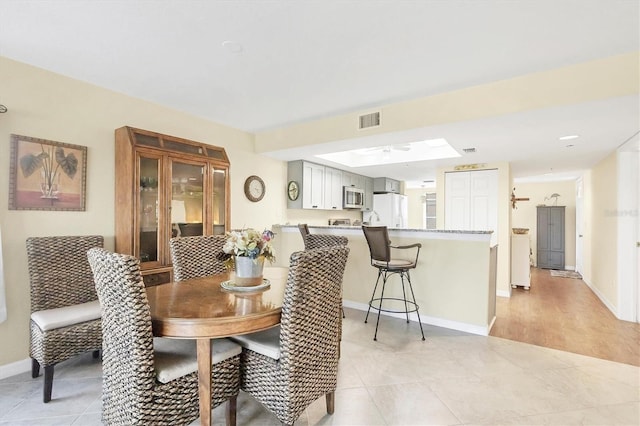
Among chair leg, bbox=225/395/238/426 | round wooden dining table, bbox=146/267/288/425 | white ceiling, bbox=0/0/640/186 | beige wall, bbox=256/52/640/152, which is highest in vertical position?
white ceiling, bbox=0/0/640/186

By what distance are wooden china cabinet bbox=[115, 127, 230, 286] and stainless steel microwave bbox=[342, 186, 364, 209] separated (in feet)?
9.77

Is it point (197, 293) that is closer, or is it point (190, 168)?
point (197, 293)

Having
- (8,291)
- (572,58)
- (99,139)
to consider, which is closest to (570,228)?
(572,58)

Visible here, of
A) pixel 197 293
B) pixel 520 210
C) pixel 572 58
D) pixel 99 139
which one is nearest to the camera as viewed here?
pixel 197 293

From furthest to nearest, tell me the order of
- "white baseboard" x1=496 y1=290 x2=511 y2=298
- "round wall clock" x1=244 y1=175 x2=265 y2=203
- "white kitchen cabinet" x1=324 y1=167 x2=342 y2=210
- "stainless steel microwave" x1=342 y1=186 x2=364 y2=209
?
"stainless steel microwave" x1=342 y1=186 x2=364 y2=209 → "white kitchen cabinet" x1=324 y1=167 x2=342 y2=210 → "white baseboard" x1=496 y1=290 x2=511 y2=298 → "round wall clock" x1=244 y1=175 x2=265 y2=203

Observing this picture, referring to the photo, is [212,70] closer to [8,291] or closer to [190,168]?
[190,168]

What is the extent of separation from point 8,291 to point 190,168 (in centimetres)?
180

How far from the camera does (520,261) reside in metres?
5.40

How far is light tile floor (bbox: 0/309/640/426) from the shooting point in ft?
6.08

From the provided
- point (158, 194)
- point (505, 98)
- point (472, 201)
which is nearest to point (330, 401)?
point (158, 194)

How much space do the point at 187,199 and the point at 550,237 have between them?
28.2ft

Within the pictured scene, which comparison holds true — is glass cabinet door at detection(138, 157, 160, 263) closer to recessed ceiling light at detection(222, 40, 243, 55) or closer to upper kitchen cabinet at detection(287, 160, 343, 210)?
recessed ceiling light at detection(222, 40, 243, 55)

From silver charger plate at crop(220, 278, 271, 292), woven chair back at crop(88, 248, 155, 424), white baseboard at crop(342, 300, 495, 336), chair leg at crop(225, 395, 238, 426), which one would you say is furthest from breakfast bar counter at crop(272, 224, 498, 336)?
woven chair back at crop(88, 248, 155, 424)

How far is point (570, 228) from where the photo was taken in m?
7.69
